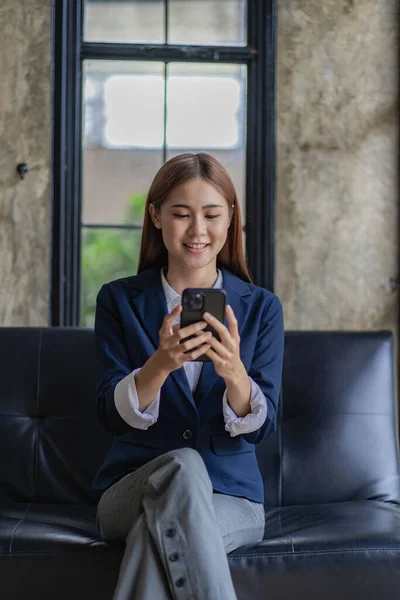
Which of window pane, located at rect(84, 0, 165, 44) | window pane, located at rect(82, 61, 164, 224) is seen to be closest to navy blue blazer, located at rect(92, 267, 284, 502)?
window pane, located at rect(82, 61, 164, 224)

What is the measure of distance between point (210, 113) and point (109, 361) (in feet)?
Result: 5.67

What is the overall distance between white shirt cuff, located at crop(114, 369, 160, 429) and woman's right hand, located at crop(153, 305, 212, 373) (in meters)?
0.11

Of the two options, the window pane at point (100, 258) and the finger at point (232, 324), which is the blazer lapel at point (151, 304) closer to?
the finger at point (232, 324)

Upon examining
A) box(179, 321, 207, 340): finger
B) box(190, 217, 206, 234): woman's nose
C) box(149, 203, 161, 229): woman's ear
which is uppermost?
box(149, 203, 161, 229): woman's ear

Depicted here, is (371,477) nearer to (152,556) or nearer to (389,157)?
(152,556)

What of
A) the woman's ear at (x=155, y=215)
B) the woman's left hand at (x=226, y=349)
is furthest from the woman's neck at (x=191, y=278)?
the woman's left hand at (x=226, y=349)

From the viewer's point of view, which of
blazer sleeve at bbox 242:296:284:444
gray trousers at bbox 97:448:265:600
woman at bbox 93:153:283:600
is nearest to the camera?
gray trousers at bbox 97:448:265:600

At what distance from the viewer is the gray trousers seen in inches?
62.2

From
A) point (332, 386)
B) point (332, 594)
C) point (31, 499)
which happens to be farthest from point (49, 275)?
point (332, 594)

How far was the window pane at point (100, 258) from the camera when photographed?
339 cm

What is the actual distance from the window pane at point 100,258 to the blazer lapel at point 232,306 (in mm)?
1271

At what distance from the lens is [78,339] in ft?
8.33

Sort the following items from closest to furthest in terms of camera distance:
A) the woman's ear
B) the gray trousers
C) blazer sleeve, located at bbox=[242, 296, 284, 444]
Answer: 1. the gray trousers
2. blazer sleeve, located at bbox=[242, 296, 284, 444]
3. the woman's ear

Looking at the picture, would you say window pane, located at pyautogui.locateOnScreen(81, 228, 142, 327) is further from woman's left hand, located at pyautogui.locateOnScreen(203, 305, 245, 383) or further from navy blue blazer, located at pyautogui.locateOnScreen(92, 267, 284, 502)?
woman's left hand, located at pyautogui.locateOnScreen(203, 305, 245, 383)
